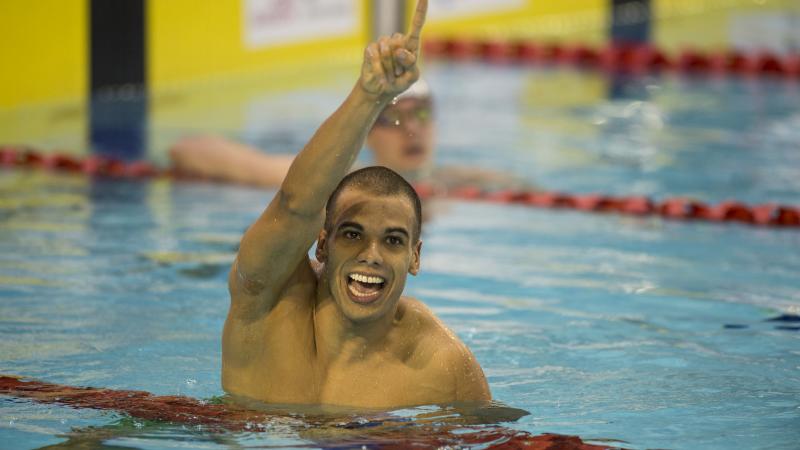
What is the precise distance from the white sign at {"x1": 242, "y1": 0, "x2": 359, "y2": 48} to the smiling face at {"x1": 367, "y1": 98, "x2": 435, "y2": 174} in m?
4.55

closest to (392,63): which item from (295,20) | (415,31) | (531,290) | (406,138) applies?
(415,31)

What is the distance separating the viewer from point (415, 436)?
3.51m

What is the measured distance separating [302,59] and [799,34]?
5452mm

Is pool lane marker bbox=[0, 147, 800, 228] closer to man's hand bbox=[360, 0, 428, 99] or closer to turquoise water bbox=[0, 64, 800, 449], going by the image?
turquoise water bbox=[0, 64, 800, 449]

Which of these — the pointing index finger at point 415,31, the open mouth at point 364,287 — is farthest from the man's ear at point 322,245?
the pointing index finger at point 415,31

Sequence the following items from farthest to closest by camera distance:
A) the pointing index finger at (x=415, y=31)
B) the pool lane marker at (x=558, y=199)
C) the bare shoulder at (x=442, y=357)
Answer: the pool lane marker at (x=558, y=199), the bare shoulder at (x=442, y=357), the pointing index finger at (x=415, y=31)

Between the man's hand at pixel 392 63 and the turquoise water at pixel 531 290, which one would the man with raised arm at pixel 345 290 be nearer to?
the man's hand at pixel 392 63

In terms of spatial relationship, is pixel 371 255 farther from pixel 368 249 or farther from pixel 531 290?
pixel 531 290

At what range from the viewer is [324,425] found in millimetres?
3580

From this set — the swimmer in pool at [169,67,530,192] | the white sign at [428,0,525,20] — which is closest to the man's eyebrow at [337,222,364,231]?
the swimmer in pool at [169,67,530,192]

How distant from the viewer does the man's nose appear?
344 centimetres

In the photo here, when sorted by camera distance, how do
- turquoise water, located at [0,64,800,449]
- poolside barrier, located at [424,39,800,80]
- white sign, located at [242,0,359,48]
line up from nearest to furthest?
turquoise water, located at [0,64,800,449]
white sign, located at [242,0,359,48]
poolside barrier, located at [424,39,800,80]

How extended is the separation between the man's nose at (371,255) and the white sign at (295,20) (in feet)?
27.4

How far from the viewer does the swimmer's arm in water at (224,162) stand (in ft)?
25.3
